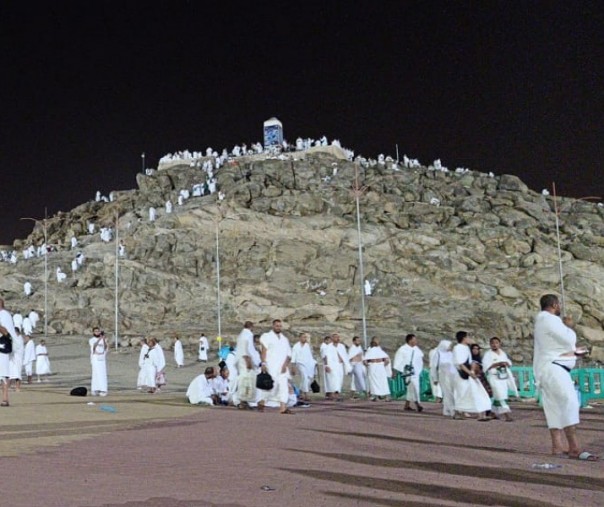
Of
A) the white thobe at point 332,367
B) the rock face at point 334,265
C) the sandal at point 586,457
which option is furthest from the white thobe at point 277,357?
the rock face at point 334,265

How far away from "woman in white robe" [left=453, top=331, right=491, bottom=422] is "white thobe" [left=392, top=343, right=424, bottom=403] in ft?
8.73

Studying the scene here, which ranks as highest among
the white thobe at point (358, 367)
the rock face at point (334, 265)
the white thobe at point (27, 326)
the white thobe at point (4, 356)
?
the rock face at point (334, 265)

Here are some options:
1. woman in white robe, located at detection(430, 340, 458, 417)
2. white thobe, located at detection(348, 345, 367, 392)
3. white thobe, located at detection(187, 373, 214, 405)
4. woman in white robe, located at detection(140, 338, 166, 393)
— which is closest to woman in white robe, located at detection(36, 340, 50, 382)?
woman in white robe, located at detection(140, 338, 166, 393)

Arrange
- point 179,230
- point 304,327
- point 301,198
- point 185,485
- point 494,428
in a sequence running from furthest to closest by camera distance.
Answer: point 301,198, point 179,230, point 304,327, point 494,428, point 185,485

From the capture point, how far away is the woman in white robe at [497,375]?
1518cm

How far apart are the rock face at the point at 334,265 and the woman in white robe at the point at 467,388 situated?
89.8ft

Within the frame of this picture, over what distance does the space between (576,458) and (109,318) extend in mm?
44974

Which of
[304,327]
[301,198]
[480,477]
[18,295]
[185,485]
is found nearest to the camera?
[185,485]

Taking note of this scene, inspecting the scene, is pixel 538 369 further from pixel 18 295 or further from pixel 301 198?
pixel 301 198

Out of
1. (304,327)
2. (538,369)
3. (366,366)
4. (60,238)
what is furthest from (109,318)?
(538,369)

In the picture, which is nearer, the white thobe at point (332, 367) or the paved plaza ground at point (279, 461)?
the paved plaza ground at point (279, 461)

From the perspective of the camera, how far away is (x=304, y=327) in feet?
162

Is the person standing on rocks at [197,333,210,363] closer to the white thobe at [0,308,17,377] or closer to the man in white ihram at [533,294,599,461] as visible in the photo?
the white thobe at [0,308,17,377]

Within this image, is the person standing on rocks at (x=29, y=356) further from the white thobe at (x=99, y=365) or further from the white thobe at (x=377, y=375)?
the white thobe at (x=377, y=375)
